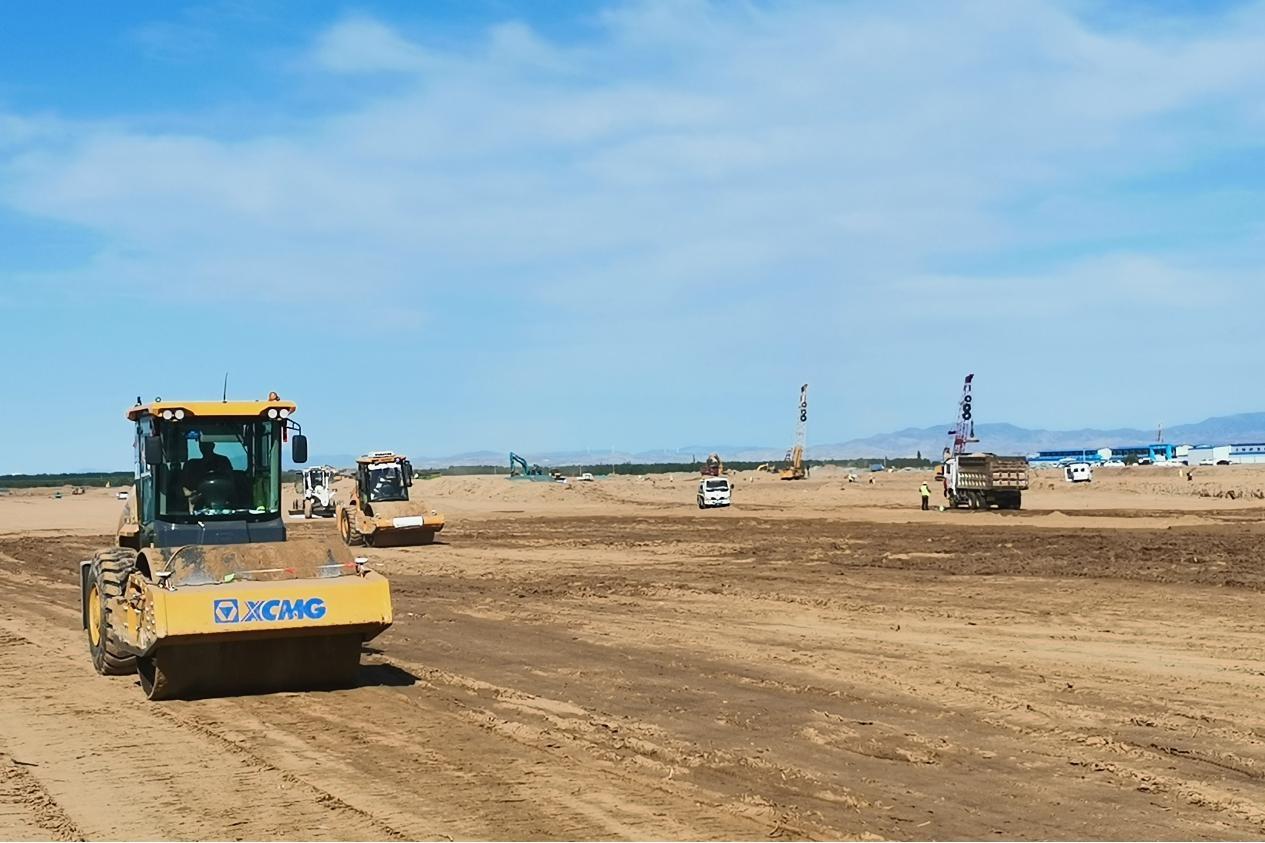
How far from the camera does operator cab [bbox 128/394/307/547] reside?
13453mm

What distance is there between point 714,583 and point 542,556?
31.4 ft

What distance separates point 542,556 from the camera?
33.2m

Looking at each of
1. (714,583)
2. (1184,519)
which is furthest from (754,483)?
(714,583)

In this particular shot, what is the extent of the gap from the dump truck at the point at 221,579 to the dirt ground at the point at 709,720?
34cm

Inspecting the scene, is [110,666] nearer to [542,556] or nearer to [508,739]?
[508,739]

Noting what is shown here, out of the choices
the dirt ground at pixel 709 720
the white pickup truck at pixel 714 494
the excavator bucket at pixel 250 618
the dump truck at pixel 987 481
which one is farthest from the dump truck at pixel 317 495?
the excavator bucket at pixel 250 618

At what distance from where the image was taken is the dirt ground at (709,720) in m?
8.11

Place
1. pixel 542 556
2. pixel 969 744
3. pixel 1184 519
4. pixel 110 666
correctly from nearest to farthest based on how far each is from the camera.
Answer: pixel 969 744
pixel 110 666
pixel 542 556
pixel 1184 519

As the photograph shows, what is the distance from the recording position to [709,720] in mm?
11102

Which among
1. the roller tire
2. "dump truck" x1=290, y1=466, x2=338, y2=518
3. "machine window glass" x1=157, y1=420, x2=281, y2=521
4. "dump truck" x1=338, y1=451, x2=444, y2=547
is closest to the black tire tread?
the roller tire

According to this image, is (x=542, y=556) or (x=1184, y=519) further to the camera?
(x=1184, y=519)

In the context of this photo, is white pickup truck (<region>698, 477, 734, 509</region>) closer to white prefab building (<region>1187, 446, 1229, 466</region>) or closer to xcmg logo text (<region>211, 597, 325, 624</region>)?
xcmg logo text (<region>211, 597, 325, 624</region>)

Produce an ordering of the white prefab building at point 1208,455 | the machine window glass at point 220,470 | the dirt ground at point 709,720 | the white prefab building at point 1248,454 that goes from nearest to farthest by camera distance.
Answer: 1. the dirt ground at point 709,720
2. the machine window glass at point 220,470
3. the white prefab building at point 1248,454
4. the white prefab building at point 1208,455

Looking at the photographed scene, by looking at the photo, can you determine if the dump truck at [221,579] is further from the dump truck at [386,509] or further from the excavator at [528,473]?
the excavator at [528,473]
